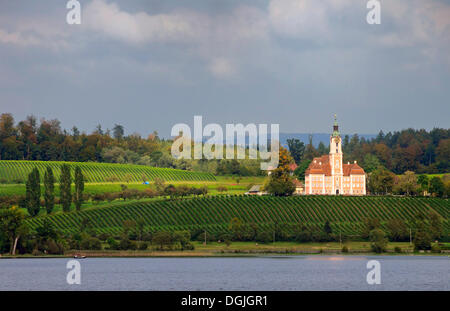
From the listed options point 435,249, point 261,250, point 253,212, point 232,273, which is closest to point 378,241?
point 435,249

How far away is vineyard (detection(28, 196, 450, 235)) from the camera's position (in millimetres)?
133100

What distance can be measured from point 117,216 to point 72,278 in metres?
49.3

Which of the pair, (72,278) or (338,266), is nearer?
(72,278)

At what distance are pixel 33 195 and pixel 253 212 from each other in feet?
125

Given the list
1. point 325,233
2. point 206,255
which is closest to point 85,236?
point 206,255

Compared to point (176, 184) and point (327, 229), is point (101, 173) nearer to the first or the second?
point (176, 184)

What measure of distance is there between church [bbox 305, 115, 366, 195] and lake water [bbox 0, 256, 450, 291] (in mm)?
66311

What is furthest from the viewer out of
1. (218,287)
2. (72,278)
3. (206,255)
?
(206,255)

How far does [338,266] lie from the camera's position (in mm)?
100000

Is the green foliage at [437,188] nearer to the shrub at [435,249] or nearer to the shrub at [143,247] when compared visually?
the shrub at [435,249]

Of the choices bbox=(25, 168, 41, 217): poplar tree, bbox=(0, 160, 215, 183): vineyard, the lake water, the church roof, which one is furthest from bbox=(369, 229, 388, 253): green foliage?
bbox=(0, 160, 215, 183): vineyard

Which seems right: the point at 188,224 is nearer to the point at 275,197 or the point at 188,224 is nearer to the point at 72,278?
the point at 275,197

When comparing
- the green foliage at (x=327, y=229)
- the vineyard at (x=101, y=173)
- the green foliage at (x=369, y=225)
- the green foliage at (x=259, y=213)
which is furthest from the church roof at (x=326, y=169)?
the green foliage at (x=327, y=229)

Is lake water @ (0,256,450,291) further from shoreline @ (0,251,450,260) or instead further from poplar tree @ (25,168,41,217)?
poplar tree @ (25,168,41,217)
